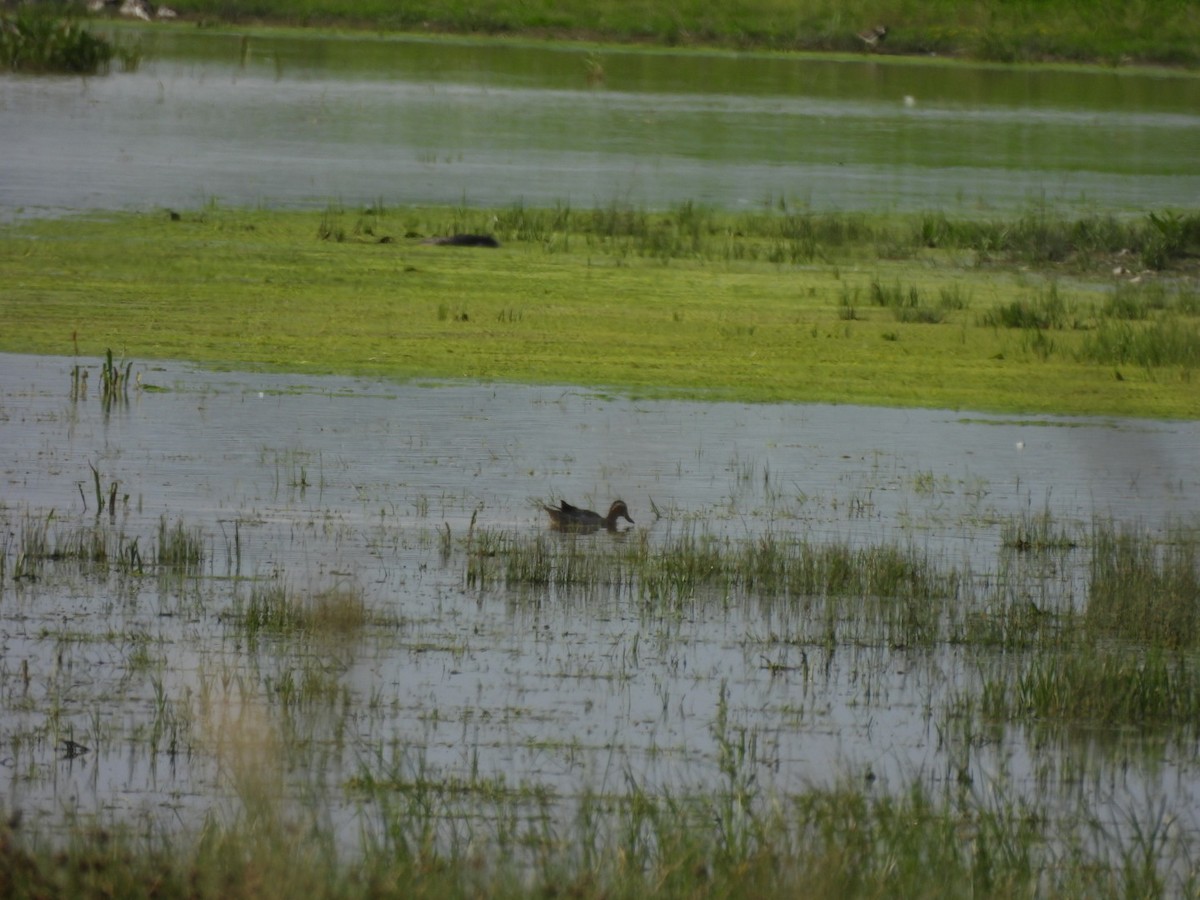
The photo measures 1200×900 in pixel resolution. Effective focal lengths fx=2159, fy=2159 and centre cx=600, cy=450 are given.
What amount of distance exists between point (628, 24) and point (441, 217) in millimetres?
30708

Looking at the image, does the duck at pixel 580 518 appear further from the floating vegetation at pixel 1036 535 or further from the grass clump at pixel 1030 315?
the grass clump at pixel 1030 315

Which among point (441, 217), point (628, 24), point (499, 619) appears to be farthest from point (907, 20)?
point (499, 619)

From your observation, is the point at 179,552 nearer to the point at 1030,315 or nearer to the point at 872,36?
the point at 1030,315

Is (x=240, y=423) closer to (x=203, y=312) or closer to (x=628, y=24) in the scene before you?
(x=203, y=312)

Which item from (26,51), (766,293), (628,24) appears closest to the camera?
(766,293)

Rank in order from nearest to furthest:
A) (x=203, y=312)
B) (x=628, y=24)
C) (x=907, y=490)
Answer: (x=907, y=490) → (x=203, y=312) → (x=628, y=24)

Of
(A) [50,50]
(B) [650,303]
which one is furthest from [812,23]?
(B) [650,303]

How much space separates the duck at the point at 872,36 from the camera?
169 ft

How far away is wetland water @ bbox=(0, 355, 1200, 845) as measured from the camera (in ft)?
21.5

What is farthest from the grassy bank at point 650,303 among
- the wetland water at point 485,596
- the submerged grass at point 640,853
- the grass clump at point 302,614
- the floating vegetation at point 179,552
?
the submerged grass at point 640,853

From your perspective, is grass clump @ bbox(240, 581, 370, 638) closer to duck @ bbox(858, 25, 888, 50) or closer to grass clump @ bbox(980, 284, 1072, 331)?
grass clump @ bbox(980, 284, 1072, 331)

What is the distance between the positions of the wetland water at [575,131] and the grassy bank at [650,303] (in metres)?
3.08

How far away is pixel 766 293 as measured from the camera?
18.0 m

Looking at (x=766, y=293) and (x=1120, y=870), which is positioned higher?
(x=766, y=293)
